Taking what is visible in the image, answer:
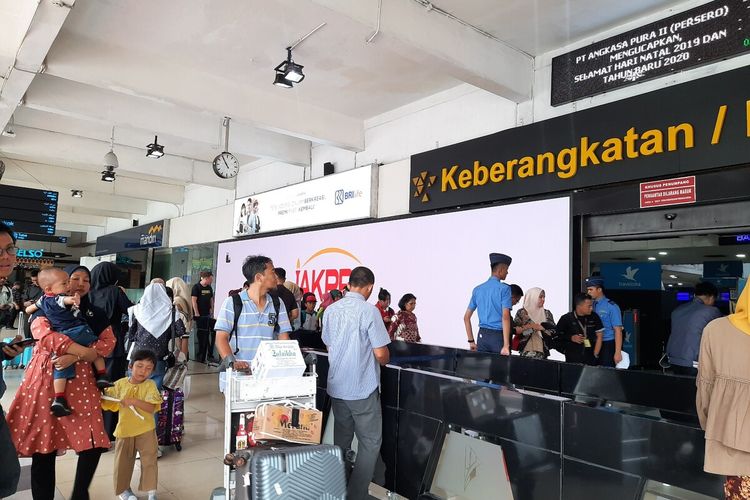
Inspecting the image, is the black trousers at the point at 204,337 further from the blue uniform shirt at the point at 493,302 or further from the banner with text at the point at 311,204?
the blue uniform shirt at the point at 493,302

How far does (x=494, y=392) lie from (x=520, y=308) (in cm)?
305

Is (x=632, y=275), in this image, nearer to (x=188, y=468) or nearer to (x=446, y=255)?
(x=446, y=255)

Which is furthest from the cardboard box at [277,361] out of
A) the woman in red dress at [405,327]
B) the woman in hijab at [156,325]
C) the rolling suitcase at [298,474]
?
the woman in red dress at [405,327]

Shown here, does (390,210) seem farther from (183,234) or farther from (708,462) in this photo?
(183,234)

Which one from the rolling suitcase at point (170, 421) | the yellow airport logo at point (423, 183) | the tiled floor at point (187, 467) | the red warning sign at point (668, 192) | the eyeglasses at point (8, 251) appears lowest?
the tiled floor at point (187, 467)

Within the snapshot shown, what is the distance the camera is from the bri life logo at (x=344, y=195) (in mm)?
7829

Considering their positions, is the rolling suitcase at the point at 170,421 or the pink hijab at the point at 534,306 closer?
the rolling suitcase at the point at 170,421

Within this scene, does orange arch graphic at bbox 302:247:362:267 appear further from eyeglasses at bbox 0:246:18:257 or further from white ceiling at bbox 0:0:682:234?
eyeglasses at bbox 0:246:18:257

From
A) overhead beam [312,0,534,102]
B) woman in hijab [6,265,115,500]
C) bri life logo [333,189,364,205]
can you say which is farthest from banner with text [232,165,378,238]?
woman in hijab [6,265,115,500]

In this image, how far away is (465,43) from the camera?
5.20 m

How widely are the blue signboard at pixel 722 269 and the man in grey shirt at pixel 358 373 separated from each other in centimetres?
913

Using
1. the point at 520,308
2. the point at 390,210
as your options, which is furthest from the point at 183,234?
the point at 520,308

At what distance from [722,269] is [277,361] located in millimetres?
10177

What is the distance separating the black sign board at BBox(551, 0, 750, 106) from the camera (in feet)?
13.9
